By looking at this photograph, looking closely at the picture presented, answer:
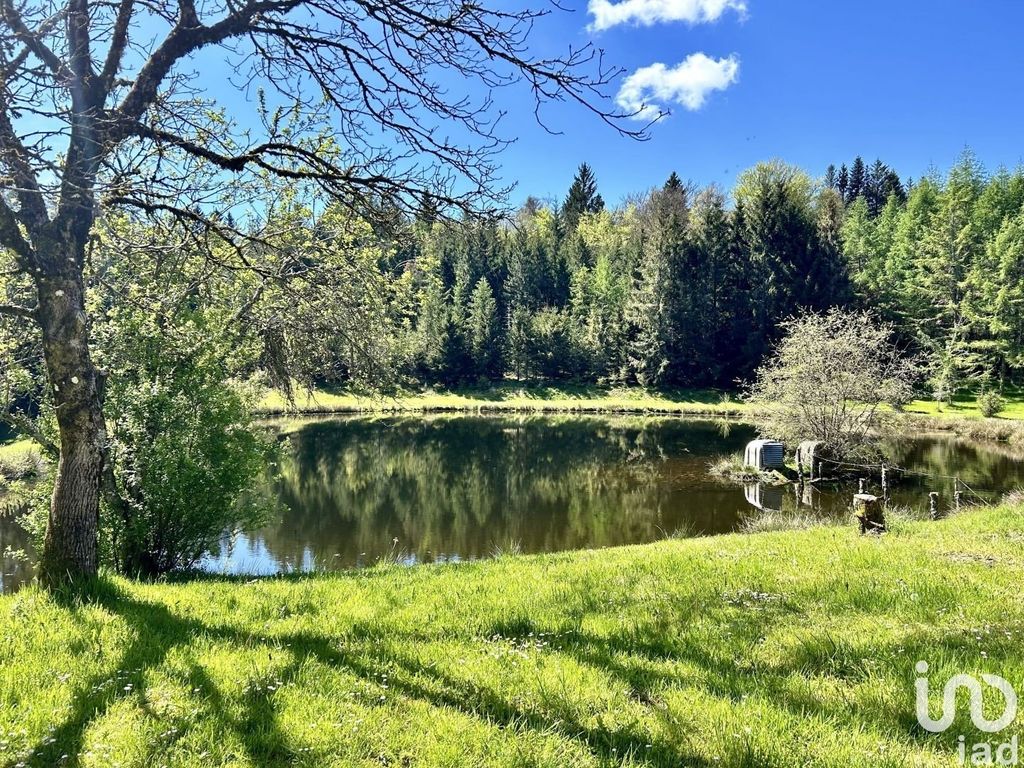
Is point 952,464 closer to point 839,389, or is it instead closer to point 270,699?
point 839,389

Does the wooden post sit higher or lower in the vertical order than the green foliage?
lower

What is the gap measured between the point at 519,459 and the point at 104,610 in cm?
2486

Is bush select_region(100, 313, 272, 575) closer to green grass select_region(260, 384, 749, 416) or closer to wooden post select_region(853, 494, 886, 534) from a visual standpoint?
wooden post select_region(853, 494, 886, 534)

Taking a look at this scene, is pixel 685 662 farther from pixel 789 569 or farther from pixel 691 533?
pixel 691 533

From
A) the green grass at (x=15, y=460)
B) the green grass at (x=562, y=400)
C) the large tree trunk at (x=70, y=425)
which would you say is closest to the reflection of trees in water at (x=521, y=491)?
the large tree trunk at (x=70, y=425)

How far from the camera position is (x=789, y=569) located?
6137 millimetres

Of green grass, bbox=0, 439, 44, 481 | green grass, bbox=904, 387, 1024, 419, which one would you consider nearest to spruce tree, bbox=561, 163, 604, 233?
green grass, bbox=904, 387, 1024, 419

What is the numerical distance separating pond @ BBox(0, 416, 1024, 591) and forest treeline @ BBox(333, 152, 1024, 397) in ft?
55.3

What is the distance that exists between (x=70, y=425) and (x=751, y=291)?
5598 cm

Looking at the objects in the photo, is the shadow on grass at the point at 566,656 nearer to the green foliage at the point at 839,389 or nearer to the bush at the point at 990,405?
the green foliage at the point at 839,389

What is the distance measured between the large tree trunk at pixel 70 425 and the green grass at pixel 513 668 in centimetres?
43

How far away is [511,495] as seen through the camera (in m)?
21.1

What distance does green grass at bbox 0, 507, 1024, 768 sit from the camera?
9.30 feet

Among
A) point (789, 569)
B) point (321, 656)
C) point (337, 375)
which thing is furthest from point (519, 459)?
point (321, 656)
